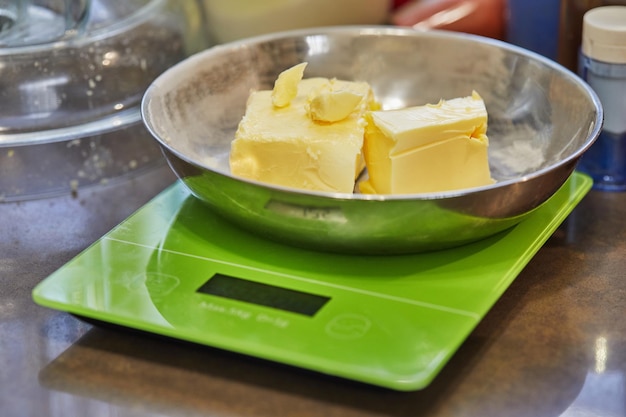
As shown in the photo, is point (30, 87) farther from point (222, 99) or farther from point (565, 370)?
point (565, 370)

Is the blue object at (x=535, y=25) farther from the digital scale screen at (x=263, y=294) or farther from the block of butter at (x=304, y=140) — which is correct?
the digital scale screen at (x=263, y=294)

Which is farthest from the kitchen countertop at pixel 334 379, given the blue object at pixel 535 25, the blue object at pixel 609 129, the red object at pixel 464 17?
the red object at pixel 464 17

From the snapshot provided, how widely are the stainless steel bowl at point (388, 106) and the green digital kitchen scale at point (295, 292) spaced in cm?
2

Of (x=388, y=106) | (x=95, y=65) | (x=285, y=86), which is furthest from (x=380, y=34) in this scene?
(x=95, y=65)

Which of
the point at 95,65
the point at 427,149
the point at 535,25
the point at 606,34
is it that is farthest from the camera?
the point at 535,25

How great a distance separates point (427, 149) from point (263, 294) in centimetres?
19

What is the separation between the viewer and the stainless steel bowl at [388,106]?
68cm

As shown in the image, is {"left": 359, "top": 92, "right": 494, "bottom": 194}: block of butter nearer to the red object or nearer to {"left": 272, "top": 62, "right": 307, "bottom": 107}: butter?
{"left": 272, "top": 62, "right": 307, "bottom": 107}: butter

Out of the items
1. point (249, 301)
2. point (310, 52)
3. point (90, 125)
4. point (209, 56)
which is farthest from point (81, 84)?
point (249, 301)

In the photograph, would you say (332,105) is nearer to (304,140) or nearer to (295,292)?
(304,140)

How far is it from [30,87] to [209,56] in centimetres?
19

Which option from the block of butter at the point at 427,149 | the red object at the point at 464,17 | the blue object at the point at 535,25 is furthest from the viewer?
the red object at the point at 464,17

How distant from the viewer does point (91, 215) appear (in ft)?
2.94

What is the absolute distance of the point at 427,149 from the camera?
750mm
